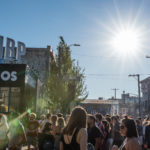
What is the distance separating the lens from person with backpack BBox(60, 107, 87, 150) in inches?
145

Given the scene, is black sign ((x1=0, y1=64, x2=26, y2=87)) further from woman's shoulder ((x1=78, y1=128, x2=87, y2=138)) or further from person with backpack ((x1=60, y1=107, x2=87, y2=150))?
woman's shoulder ((x1=78, y1=128, x2=87, y2=138))

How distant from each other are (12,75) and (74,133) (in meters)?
12.8

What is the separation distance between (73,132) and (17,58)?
16.8m

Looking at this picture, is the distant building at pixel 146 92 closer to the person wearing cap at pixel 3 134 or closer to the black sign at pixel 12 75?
the black sign at pixel 12 75

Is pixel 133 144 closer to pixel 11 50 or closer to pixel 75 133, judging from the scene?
pixel 75 133

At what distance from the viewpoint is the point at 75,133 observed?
3.73m

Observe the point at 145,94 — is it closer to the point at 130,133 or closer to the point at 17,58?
the point at 17,58

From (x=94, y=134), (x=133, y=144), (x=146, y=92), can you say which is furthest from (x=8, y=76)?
(x=146, y=92)

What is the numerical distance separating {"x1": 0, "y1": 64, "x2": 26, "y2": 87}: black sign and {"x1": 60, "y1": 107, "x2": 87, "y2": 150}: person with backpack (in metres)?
12.3

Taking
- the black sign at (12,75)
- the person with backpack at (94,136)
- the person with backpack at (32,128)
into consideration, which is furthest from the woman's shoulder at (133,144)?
the black sign at (12,75)

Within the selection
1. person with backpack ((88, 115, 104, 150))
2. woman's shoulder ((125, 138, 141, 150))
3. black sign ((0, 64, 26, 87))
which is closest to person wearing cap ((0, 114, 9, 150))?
person with backpack ((88, 115, 104, 150))

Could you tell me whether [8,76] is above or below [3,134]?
above

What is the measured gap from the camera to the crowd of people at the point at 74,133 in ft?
12.2

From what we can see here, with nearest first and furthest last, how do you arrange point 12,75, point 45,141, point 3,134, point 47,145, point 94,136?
1. point 3,134
2. point 94,136
3. point 47,145
4. point 45,141
5. point 12,75
